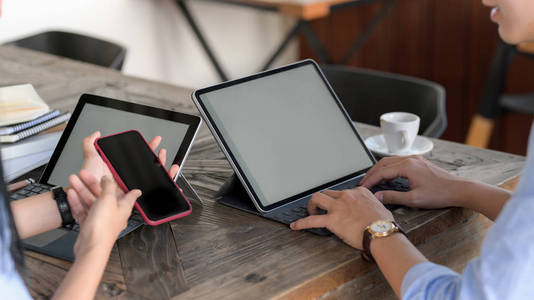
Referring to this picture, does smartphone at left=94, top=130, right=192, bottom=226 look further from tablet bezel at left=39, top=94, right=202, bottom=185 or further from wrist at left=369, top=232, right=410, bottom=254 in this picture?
wrist at left=369, top=232, right=410, bottom=254

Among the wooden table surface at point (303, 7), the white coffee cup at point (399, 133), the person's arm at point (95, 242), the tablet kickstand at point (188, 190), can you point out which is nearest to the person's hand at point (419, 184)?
the white coffee cup at point (399, 133)

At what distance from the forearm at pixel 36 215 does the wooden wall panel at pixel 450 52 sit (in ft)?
9.74

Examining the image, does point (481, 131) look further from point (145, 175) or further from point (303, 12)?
point (145, 175)

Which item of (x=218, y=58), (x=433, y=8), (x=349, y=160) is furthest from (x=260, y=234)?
(x=218, y=58)

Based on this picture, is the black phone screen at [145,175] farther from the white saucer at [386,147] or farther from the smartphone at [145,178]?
the white saucer at [386,147]

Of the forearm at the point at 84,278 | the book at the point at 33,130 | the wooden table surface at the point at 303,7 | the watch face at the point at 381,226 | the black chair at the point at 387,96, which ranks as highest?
the book at the point at 33,130

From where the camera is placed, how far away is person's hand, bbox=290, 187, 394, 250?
959 mm

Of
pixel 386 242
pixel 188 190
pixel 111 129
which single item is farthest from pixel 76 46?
pixel 386 242

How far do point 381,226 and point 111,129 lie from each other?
1.78 feet

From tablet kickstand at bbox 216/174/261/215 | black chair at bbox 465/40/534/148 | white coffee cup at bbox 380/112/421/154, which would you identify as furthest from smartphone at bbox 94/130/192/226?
black chair at bbox 465/40/534/148

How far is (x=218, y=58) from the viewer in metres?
4.25

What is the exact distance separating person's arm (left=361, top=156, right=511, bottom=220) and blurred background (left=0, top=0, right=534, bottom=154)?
233 centimetres

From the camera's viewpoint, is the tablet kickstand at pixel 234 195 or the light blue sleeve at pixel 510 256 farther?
the tablet kickstand at pixel 234 195

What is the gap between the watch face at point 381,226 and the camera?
0.93 m
